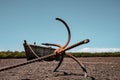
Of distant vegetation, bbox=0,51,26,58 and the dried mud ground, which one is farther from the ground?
distant vegetation, bbox=0,51,26,58

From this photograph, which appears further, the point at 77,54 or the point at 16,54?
the point at 77,54

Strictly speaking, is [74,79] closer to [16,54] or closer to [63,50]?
[63,50]

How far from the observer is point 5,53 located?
27250 millimetres

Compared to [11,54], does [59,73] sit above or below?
below

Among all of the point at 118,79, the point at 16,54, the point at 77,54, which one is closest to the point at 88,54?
the point at 77,54

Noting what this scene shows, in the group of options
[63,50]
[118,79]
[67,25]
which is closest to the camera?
[63,50]

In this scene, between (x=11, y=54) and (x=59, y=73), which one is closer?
(x=59, y=73)

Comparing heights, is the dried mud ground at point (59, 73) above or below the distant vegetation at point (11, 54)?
below

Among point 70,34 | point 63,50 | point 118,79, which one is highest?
point 70,34

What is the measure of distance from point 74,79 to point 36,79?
939mm

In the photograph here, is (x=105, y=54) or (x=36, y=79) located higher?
(x=105, y=54)

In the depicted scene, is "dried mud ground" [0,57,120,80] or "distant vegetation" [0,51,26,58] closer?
"dried mud ground" [0,57,120,80]

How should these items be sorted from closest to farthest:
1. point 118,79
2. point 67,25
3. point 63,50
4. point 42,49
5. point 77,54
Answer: point 63,50 → point 67,25 → point 118,79 → point 42,49 → point 77,54

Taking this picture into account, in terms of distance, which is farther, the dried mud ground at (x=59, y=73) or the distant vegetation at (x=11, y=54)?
the distant vegetation at (x=11, y=54)
